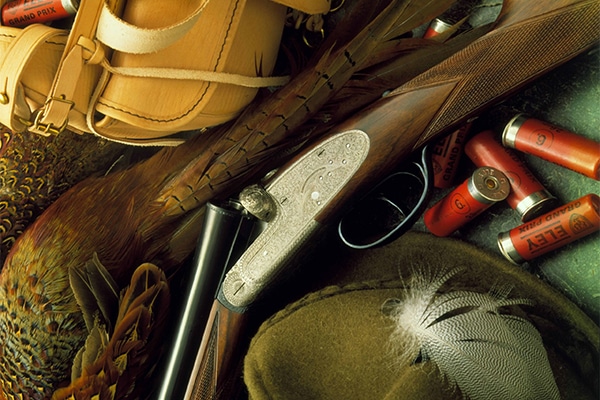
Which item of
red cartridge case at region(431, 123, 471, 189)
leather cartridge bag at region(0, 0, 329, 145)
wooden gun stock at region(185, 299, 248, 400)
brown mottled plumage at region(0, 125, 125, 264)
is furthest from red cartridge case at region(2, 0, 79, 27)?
red cartridge case at region(431, 123, 471, 189)

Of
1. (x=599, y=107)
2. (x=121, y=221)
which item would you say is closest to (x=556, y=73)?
(x=599, y=107)

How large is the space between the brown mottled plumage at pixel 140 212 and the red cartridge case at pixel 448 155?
200mm

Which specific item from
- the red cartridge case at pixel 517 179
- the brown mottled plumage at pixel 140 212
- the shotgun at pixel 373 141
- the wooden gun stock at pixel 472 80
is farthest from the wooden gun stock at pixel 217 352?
the red cartridge case at pixel 517 179

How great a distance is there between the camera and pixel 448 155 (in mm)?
968

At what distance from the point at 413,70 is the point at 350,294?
0.37 metres

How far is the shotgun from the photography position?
2.38ft

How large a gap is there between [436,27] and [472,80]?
235 mm

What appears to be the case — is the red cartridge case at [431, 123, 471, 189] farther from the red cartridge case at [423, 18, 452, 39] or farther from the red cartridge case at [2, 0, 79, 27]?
the red cartridge case at [2, 0, 79, 27]

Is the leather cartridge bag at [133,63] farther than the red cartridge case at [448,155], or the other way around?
the red cartridge case at [448,155]

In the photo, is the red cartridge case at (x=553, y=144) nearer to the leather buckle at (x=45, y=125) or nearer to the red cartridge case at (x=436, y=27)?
the red cartridge case at (x=436, y=27)

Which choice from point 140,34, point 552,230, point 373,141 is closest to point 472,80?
point 373,141

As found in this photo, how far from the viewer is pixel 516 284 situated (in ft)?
3.02

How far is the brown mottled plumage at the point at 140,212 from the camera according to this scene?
3.05 ft

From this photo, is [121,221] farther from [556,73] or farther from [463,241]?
[556,73]
